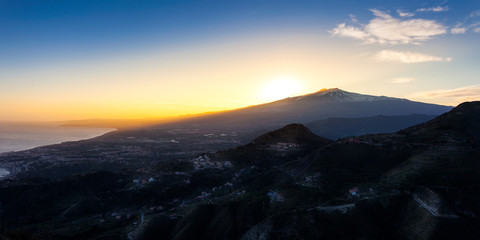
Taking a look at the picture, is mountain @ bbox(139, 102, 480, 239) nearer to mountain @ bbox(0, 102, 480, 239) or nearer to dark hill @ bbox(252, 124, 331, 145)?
mountain @ bbox(0, 102, 480, 239)

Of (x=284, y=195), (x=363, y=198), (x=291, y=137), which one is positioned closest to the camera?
(x=363, y=198)

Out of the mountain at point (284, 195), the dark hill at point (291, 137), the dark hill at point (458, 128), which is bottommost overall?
the mountain at point (284, 195)

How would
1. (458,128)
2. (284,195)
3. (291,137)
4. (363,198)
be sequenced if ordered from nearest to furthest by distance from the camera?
(363,198) → (284,195) → (458,128) → (291,137)

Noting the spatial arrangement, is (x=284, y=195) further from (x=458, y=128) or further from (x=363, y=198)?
(x=458, y=128)

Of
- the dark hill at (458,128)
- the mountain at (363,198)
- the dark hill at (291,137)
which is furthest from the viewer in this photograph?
the dark hill at (291,137)

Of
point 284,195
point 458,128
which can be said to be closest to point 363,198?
point 284,195

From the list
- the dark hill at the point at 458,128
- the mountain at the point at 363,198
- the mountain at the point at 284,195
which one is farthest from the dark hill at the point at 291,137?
the dark hill at the point at 458,128

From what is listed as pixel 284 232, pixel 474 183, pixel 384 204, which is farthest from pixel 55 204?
pixel 474 183

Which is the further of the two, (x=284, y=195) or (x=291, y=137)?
(x=291, y=137)

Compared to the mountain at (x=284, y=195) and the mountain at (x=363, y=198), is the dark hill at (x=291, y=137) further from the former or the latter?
the mountain at (x=363, y=198)

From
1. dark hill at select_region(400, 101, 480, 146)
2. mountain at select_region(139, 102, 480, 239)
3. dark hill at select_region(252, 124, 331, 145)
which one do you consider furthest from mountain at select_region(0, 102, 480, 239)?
dark hill at select_region(252, 124, 331, 145)

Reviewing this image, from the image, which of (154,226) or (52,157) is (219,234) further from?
(52,157)
